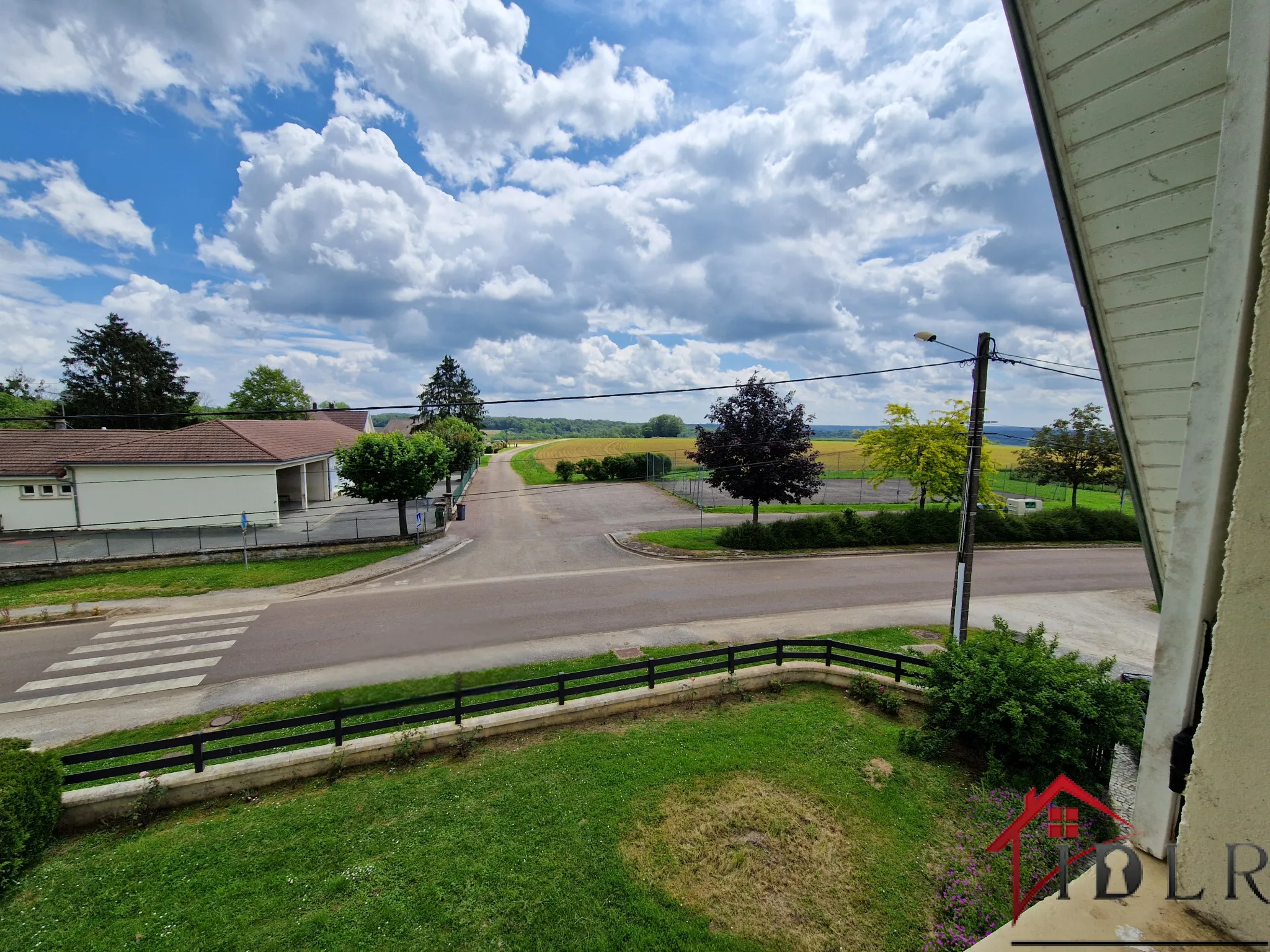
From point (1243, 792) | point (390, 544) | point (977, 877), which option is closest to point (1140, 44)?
point (1243, 792)

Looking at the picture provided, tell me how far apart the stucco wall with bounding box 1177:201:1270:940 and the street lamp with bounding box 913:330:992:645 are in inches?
344

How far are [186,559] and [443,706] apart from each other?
14522 millimetres

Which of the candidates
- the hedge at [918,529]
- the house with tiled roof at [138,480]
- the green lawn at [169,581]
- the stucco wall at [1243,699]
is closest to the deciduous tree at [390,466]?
the green lawn at [169,581]

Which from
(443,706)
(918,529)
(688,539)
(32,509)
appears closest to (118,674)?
(443,706)

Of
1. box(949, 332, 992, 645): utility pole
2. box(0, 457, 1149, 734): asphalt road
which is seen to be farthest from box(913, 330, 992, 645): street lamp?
box(0, 457, 1149, 734): asphalt road

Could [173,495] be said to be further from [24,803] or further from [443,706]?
[24,803]

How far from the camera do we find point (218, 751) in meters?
6.63

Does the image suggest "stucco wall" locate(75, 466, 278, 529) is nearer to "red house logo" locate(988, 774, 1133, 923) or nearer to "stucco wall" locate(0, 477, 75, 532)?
"stucco wall" locate(0, 477, 75, 532)

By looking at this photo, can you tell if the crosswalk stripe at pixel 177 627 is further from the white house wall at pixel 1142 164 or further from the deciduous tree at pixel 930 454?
the deciduous tree at pixel 930 454

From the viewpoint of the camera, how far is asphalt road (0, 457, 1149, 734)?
10.5 meters

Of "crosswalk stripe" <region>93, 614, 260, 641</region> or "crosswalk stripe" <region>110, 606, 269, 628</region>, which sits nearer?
"crosswalk stripe" <region>93, 614, 260, 641</region>

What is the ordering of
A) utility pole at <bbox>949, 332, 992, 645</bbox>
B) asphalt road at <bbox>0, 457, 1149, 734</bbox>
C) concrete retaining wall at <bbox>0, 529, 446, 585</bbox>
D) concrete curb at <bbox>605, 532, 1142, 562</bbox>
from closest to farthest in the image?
utility pole at <bbox>949, 332, 992, 645</bbox> → asphalt road at <bbox>0, 457, 1149, 734</bbox> → concrete retaining wall at <bbox>0, 529, 446, 585</bbox> → concrete curb at <bbox>605, 532, 1142, 562</bbox>

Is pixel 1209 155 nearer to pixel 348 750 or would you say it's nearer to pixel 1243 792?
pixel 1243 792

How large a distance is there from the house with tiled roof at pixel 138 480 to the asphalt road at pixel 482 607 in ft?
30.1
